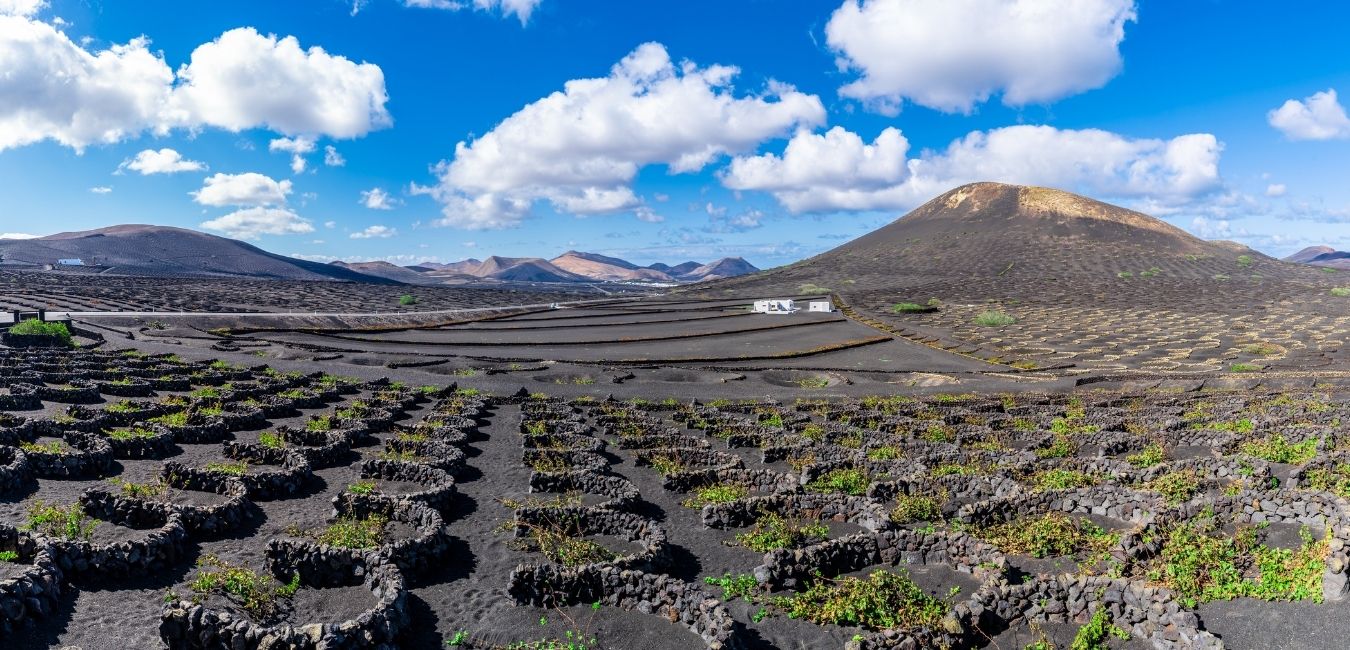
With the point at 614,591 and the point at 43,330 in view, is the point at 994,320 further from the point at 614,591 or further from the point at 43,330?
the point at 43,330

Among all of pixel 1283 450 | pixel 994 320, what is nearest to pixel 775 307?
pixel 994 320

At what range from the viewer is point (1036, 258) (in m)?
167

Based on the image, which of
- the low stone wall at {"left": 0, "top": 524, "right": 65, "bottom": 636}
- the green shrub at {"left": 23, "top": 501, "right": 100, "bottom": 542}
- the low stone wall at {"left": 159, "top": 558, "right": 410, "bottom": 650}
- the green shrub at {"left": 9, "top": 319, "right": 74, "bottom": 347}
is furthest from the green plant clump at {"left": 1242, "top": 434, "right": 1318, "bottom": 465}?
the green shrub at {"left": 9, "top": 319, "right": 74, "bottom": 347}

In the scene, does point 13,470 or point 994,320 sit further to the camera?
point 994,320

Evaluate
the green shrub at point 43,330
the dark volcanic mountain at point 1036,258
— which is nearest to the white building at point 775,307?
the dark volcanic mountain at point 1036,258

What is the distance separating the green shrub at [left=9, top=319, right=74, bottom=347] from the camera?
53375 mm

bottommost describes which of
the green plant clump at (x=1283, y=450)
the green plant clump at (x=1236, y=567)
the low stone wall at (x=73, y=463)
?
the green plant clump at (x=1236, y=567)

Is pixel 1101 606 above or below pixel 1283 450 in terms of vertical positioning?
below

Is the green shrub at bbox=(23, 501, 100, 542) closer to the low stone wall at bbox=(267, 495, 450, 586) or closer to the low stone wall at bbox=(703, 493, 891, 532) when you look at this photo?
the low stone wall at bbox=(267, 495, 450, 586)

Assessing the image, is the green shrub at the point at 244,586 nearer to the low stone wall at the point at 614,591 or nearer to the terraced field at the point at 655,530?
the terraced field at the point at 655,530

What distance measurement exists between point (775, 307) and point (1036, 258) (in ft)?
296

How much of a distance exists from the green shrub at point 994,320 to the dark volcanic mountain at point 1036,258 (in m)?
52.6

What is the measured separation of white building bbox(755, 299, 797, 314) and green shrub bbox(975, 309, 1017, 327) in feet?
Answer: 88.6

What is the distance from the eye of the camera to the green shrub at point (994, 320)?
93850 millimetres
